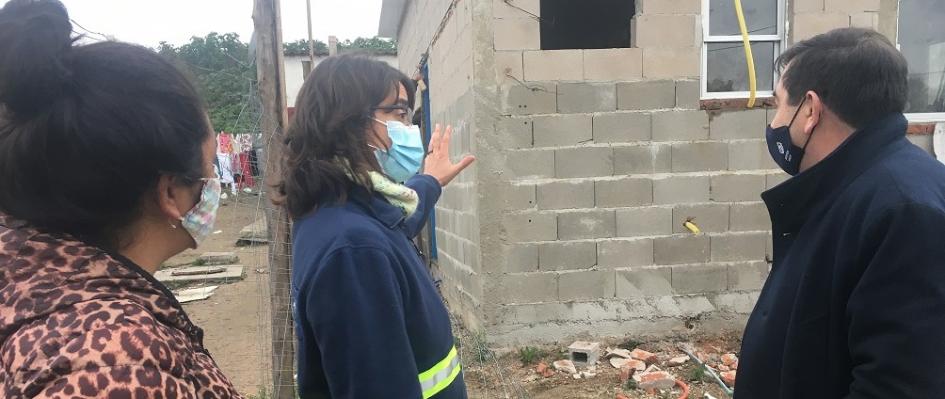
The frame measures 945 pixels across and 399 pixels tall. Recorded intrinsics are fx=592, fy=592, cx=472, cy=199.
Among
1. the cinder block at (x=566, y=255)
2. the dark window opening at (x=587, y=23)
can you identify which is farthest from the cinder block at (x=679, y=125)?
the dark window opening at (x=587, y=23)

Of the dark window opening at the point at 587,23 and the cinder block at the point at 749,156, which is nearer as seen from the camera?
the cinder block at the point at 749,156

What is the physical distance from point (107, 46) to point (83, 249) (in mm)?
351

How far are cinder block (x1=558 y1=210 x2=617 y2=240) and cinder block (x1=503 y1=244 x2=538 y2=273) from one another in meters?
0.26

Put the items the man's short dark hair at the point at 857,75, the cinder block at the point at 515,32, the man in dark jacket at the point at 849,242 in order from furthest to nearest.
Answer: the cinder block at the point at 515,32 → the man's short dark hair at the point at 857,75 → the man in dark jacket at the point at 849,242

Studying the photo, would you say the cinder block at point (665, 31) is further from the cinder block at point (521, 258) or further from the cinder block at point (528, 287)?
the cinder block at point (528, 287)

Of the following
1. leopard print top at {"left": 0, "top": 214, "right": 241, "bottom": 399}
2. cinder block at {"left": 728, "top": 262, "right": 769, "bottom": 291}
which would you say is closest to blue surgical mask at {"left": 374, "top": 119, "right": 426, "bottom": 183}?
leopard print top at {"left": 0, "top": 214, "right": 241, "bottom": 399}

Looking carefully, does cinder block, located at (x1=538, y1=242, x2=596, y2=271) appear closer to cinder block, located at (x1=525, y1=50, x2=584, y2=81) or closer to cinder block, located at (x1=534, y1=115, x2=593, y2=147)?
cinder block, located at (x1=534, y1=115, x2=593, y2=147)

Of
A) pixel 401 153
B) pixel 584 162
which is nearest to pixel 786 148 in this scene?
pixel 401 153

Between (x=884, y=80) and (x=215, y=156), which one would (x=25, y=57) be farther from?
(x=884, y=80)

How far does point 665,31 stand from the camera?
465cm

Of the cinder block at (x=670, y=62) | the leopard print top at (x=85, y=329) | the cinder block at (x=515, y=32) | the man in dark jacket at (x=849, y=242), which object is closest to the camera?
the leopard print top at (x=85, y=329)

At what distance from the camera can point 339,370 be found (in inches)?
56.2

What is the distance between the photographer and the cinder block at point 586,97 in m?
4.64

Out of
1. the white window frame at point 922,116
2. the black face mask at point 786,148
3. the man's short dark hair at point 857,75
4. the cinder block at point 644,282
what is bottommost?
Answer: the cinder block at point 644,282
